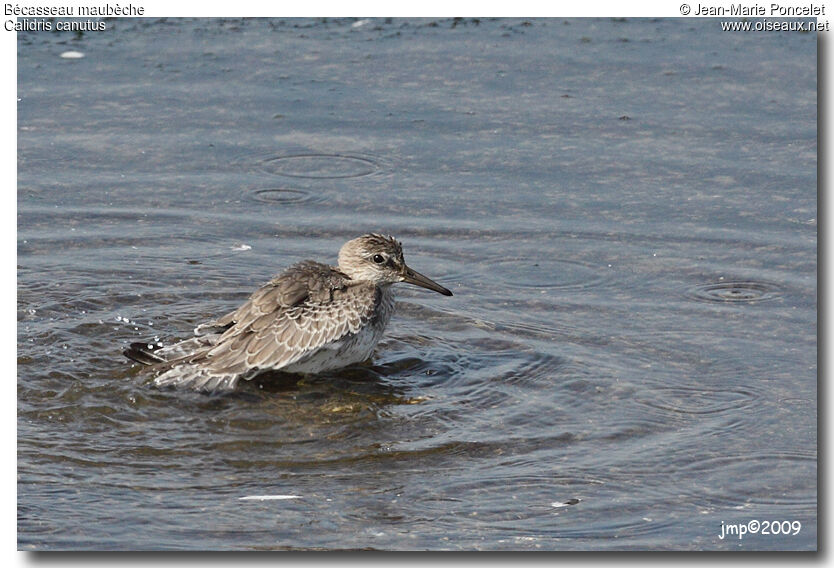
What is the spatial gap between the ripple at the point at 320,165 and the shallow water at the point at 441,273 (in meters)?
0.03

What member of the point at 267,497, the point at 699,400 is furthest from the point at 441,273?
the point at 267,497

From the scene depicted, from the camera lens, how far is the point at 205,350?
8727mm

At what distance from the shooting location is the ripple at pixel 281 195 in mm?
11305

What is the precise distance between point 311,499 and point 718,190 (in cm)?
563

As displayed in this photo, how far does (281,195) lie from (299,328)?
284cm

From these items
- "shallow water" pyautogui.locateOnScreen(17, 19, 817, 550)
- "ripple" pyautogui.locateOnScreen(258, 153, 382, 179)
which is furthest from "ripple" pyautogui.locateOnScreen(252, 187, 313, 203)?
"ripple" pyautogui.locateOnScreen(258, 153, 382, 179)

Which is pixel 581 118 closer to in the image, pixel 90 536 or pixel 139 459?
pixel 139 459

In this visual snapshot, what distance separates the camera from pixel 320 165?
11.8 meters

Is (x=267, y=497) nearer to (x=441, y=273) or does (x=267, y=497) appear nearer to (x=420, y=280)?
(x=420, y=280)

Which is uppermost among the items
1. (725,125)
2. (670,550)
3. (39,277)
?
(725,125)

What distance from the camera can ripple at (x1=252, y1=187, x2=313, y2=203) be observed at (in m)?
11.3

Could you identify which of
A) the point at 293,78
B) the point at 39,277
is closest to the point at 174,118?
the point at 293,78

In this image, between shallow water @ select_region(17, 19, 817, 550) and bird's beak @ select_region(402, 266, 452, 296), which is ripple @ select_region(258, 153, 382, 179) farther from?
bird's beak @ select_region(402, 266, 452, 296)

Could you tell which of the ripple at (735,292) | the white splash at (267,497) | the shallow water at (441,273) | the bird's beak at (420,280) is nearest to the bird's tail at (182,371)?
the shallow water at (441,273)
